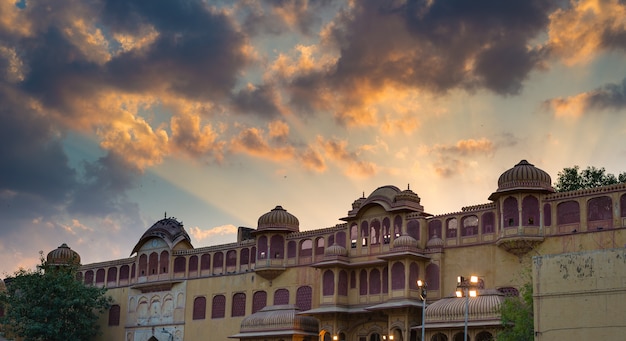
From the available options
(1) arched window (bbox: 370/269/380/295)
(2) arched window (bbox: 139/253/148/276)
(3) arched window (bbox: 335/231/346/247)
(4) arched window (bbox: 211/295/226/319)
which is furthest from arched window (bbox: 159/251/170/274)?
(1) arched window (bbox: 370/269/380/295)

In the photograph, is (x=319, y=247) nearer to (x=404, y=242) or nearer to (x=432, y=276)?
(x=404, y=242)

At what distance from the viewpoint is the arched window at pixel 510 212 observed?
2034 inches

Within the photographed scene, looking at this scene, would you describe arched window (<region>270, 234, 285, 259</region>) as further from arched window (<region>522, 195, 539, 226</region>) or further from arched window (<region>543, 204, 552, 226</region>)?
arched window (<region>543, 204, 552, 226</region>)

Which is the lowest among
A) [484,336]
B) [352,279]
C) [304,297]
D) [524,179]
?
[484,336]

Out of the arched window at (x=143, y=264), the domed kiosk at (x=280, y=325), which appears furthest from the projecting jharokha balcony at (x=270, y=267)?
the arched window at (x=143, y=264)

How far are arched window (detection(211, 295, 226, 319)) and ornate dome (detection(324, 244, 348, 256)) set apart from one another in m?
13.3

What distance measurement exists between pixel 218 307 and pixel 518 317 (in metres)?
30.6

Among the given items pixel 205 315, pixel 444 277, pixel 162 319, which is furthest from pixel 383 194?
pixel 162 319

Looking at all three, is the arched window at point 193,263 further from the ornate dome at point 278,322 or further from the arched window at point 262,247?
the ornate dome at point 278,322

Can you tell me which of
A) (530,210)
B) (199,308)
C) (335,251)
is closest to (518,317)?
(530,210)

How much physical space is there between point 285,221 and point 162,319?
1537cm

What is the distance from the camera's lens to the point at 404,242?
180 feet

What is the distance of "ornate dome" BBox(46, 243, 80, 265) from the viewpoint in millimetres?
82375

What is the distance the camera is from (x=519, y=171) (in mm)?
51844
